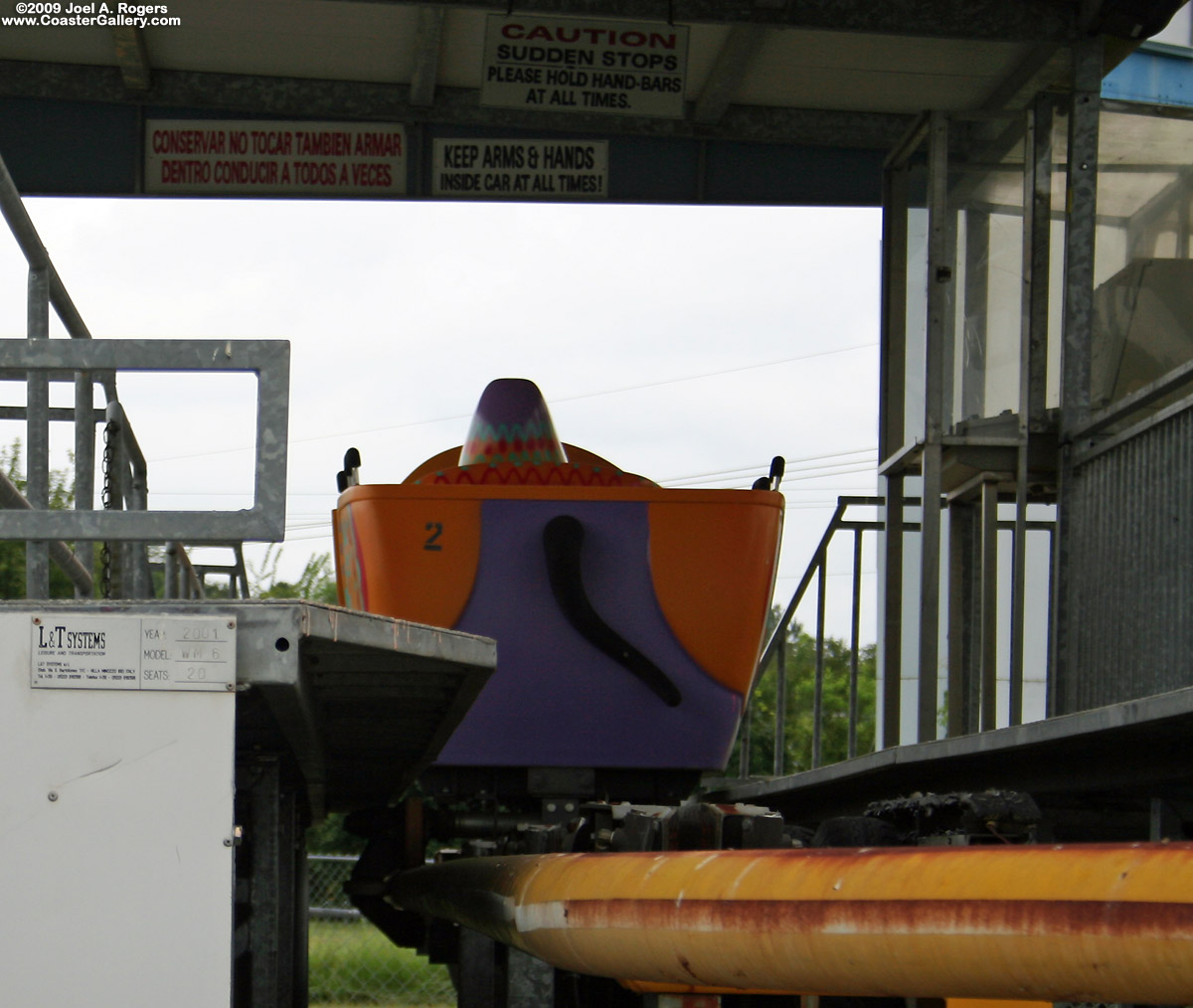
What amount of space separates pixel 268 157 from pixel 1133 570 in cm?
505

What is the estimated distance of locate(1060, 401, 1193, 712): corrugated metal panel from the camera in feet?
15.6

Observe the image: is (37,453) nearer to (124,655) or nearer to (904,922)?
(124,655)

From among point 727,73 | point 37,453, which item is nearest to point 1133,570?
point 37,453

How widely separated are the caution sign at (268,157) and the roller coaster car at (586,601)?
13.5ft

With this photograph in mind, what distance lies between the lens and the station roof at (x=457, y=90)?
25.4ft

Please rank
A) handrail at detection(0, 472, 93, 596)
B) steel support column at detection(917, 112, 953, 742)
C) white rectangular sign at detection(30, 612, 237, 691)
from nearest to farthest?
white rectangular sign at detection(30, 612, 237, 691), handrail at detection(0, 472, 93, 596), steel support column at detection(917, 112, 953, 742)

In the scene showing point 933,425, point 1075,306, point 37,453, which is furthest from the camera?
point 933,425

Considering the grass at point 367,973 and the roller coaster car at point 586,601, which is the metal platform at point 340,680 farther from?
the grass at point 367,973

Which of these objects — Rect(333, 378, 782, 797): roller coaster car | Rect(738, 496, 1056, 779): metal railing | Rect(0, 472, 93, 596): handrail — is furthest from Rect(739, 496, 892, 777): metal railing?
Rect(0, 472, 93, 596): handrail

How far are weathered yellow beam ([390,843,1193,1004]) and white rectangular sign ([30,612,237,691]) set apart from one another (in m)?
0.66

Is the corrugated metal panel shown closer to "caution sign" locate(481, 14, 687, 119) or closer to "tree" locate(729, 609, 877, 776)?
"caution sign" locate(481, 14, 687, 119)

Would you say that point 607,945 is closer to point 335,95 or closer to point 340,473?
point 340,473

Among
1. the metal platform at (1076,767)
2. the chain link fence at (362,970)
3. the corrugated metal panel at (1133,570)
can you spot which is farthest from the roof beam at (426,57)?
the chain link fence at (362,970)

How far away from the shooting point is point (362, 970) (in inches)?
477
